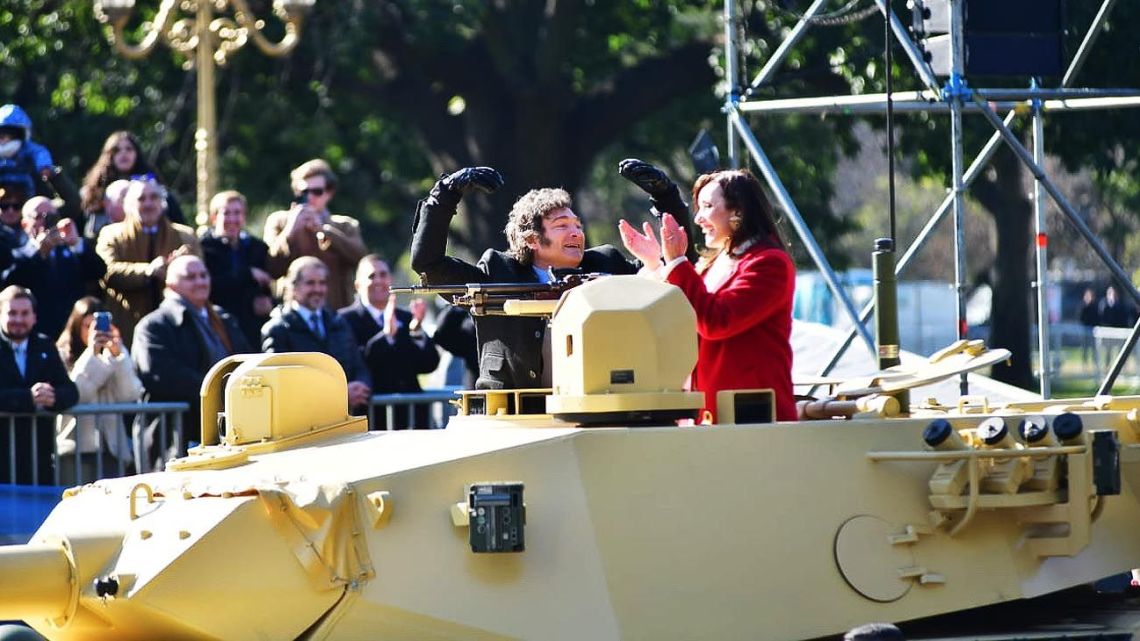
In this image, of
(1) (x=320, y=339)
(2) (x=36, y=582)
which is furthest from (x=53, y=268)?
(2) (x=36, y=582)

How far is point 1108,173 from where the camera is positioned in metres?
21.4

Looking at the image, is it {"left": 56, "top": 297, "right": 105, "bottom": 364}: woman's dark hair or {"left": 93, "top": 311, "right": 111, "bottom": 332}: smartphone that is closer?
{"left": 93, "top": 311, "right": 111, "bottom": 332}: smartphone

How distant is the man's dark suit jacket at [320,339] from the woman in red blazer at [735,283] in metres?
4.92

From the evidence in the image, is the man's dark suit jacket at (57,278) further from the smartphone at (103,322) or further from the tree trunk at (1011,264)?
the tree trunk at (1011,264)

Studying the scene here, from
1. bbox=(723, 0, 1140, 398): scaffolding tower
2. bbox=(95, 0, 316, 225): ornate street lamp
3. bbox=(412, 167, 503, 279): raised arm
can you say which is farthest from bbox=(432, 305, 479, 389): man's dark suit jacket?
bbox=(95, 0, 316, 225): ornate street lamp

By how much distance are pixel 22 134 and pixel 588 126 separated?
1158cm

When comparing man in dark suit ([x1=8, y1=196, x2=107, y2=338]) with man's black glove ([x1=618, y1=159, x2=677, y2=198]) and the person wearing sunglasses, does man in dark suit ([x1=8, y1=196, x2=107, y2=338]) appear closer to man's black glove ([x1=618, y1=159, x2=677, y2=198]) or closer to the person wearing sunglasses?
the person wearing sunglasses

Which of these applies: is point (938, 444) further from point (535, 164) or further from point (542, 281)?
point (535, 164)

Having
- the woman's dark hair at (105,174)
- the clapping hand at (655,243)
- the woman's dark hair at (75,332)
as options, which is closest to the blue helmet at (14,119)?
the woman's dark hair at (105,174)

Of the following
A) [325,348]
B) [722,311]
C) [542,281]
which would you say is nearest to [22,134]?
[325,348]

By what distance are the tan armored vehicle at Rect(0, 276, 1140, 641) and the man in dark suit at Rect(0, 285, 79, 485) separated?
4.06m

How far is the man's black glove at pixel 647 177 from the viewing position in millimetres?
9031

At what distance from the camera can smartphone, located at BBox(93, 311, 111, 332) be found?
12.8 meters

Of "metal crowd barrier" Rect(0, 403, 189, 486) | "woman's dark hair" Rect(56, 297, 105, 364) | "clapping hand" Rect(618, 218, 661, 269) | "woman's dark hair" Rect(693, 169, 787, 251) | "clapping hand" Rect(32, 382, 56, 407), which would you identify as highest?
"woman's dark hair" Rect(693, 169, 787, 251)
